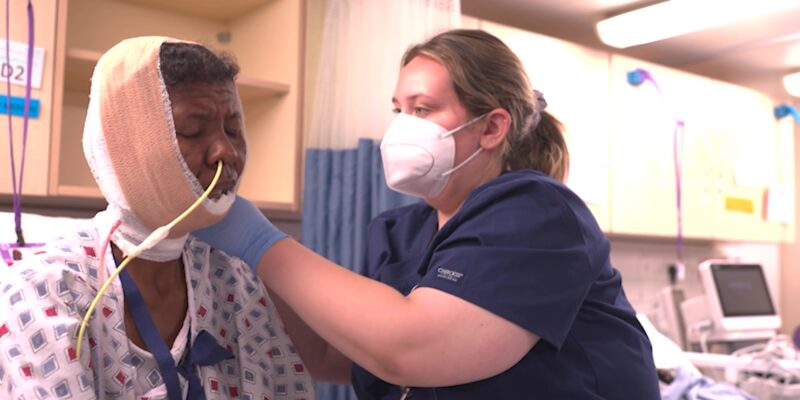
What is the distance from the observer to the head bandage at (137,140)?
928 millimetres

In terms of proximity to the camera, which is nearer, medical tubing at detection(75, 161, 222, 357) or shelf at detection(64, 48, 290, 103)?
medical tubing at detection(75, 161, 222, 357)

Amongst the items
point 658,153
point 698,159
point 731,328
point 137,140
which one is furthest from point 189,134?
point 731,328

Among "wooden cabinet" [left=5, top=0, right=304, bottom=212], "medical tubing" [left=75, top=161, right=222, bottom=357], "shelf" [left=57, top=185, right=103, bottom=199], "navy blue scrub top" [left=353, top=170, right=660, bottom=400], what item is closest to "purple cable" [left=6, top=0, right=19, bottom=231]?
"shelf" [left=57, top=185, right=103, bottom=199]

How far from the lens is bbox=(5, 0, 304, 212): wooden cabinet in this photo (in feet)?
6.95

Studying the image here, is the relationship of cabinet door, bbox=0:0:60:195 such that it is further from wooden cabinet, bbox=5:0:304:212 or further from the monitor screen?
the monitor screen

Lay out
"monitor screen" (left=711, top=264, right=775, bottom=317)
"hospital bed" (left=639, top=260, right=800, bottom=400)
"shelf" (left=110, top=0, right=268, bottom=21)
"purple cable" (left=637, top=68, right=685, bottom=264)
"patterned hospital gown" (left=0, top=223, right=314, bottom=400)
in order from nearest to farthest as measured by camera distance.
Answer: "patterned hospital gown" (left=0, top=223, right=314, bottom=400), "shelf" (left=110, top=0, right=268, bottom=21), "hospital bed" (left=639, top=260, right=800, bottom=400), "purple cable" (left=637, top=68, right=685, bottom=264), "monitor screen" (left=711, top=264, right=775, bottom=317)

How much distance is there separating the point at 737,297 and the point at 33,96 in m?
2.81

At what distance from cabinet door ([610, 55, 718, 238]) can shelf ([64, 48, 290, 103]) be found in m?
1.39

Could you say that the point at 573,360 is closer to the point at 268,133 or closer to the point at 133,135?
the point at 133,135

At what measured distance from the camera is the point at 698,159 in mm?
3150

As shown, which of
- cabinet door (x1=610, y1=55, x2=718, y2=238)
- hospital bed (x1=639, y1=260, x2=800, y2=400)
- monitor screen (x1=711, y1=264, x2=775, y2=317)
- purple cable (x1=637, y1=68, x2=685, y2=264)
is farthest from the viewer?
monitor screen (x1=711, y1=264, x2=775, y2=317)

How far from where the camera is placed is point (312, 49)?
2.19 metres

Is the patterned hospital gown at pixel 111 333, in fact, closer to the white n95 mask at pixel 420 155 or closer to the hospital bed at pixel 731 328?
the white n95 mask at pixel 420 155

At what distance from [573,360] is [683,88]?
7.49 ft
